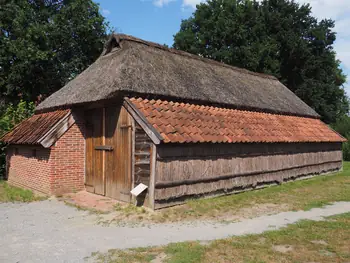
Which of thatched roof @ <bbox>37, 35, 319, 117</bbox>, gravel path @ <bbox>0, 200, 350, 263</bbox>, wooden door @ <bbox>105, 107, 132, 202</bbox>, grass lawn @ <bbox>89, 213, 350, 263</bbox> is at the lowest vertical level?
gravel path @ <bbox>0, 200, 350, 263</bbox>

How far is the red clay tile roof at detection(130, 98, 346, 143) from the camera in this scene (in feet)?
30.6

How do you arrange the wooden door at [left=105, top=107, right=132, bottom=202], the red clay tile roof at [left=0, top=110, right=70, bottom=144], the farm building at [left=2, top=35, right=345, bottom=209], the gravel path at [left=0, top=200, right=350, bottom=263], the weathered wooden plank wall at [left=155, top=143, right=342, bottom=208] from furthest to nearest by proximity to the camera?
the red clay tile roof at [left=0, top=110, right=70, bottom=144]
the wooden door at [left=105, top=107, right=132, bottom=202]
the farm building at [left=2, top=35, right=345, bottom=209]
the weathered wooden plank wall at [left=155, top=143, right=342, bottom=208]
the gravel path at [left=0, top=200, right=350, bottom=263]

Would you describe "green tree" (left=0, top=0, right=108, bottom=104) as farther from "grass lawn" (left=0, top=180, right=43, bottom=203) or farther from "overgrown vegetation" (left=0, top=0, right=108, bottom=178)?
"grass lawn" (left=0, top=180, right=43, bottom=203)

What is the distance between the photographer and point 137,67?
35.6ft

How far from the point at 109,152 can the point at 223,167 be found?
12.7 feet

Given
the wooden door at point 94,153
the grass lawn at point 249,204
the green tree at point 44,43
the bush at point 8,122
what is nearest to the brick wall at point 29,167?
the bush at point 8,122

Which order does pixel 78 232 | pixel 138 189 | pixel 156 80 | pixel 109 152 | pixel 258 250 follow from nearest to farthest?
pixel 258 250, pixel 78 232, pixel 138 189, pixel 109 152, pixel 156 80

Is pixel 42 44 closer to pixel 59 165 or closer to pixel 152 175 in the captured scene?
pixel 59 165

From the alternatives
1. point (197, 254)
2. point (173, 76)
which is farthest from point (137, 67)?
point (197, 254)

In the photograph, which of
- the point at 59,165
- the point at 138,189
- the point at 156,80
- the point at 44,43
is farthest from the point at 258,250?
the point at 44,43

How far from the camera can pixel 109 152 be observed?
10.5 m

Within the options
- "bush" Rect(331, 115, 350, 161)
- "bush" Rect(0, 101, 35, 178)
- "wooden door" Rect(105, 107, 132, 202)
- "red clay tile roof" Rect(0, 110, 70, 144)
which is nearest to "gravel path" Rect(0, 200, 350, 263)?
"wooden door" Rect(105, 107, 132, 202)

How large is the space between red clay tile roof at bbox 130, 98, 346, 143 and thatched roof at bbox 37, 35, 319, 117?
1.46 feet

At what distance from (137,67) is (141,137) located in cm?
287
